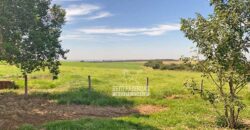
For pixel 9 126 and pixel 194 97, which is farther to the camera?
pixel 194 97

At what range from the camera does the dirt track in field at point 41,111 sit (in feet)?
59.7

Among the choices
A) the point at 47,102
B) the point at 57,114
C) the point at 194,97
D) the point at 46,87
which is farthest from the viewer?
the point at 46,87

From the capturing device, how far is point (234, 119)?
17812 millimetres

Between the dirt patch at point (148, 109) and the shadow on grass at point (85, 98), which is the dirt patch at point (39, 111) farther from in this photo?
the shadow on grass at point (85, 98)

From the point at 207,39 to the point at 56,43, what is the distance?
1476 cm

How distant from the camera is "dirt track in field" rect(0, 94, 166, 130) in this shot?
716 inches

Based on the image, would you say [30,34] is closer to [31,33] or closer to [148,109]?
[31,33]

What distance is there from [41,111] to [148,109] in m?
6.61

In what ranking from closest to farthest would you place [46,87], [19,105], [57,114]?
[57,114] < [19,105] < [46,87]

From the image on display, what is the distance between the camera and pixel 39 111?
70.0 feet

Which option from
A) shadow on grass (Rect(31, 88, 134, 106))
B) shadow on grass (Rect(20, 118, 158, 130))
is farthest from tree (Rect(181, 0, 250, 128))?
shadow on grass (Rect(31, 88, 134, 106))

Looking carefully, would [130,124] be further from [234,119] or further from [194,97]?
[194,97]

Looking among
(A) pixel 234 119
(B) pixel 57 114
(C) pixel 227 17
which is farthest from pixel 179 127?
(B) pixel 57 114

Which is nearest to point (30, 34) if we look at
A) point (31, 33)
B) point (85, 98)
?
point (31, 33)
